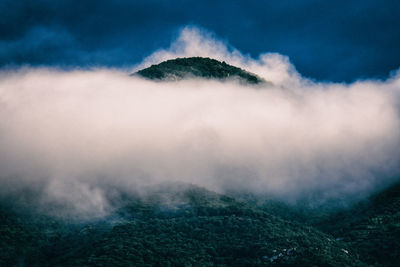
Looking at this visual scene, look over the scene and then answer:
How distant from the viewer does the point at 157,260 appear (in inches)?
4333

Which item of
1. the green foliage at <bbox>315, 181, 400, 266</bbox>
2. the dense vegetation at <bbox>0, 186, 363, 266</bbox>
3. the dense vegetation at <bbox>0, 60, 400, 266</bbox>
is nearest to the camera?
the dense vegetation at <bbox>0, 186, 363, 266</bbox>

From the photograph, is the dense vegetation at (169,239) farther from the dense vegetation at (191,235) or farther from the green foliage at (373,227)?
the green foliage at (373,227)

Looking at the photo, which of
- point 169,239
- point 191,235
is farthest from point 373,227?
point 169,239

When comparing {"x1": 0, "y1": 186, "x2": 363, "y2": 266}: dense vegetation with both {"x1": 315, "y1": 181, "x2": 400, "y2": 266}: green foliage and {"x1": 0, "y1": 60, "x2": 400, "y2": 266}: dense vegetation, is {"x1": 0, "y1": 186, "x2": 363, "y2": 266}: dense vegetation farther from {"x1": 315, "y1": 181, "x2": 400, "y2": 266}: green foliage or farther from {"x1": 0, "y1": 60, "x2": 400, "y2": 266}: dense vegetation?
{"x1": 315, "y1": 181, "x2": 400, "y2": 266}: green foliage

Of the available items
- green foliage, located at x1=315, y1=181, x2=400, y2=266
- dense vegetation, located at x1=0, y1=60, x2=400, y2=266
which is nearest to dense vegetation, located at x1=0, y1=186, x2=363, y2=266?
dense vegetation, located at x1=0, y1=60, x2=400, y2=266

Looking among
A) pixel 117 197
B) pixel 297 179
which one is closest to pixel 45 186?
pixel 117 197

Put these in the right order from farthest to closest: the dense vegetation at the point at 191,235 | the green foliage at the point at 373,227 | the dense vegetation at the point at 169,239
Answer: the green foliage at the point at 373,227 < the dense vegetation at the point at 191,235 < the dense vegetation at the point at 169,239

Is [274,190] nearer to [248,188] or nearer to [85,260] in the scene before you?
[248,188]

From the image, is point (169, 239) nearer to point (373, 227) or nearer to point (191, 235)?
point (191, 235)

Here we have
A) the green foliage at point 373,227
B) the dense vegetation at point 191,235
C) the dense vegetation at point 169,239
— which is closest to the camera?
the dense vegetation at point 169,239

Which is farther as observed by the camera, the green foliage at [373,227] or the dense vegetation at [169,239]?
the green foliage at [373,227]

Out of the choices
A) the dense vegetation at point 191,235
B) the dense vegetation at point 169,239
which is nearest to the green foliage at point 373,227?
the dense vegetation at point 191,235

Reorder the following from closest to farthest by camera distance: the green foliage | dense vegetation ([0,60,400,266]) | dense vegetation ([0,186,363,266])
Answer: dense vegetation ([0,186,363,266])
dense vegetation ([0,60,400,266])
the green foliage

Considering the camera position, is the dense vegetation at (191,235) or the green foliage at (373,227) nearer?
the dense vegetation at (191,235)
